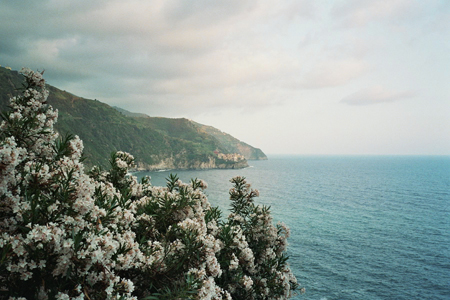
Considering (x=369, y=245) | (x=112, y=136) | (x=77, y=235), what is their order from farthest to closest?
(x=112, y=136) → (x=369, y=245) → (x=77, y=235)

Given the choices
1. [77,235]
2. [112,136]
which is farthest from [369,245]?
[112,136]

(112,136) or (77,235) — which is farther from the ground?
(112,136)

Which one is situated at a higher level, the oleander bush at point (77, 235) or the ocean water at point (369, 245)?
the oleander bush at point (77, 235)

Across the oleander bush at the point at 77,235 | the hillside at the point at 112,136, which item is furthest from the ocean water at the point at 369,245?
the hillside at the point at 112,136

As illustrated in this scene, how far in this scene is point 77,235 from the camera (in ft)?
13.1

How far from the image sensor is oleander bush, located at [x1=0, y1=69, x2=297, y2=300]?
13.0ft

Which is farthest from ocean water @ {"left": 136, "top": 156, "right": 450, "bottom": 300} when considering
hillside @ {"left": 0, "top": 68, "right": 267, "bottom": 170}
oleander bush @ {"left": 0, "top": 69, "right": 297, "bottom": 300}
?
hillside @ {"left": 0, "top": 68, "right": 267, "bottom": 170}

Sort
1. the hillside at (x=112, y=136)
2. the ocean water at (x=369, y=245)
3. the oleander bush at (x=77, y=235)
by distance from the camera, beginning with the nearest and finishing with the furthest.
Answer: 1. the oleander bush at (x=77, y=235)
2. the ocean water at (x=369, y=245)
3. the hillside at (x=112, y=136)

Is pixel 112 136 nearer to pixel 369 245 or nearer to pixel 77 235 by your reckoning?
pixel 369 245

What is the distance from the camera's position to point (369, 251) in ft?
138

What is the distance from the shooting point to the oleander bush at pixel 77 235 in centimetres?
398

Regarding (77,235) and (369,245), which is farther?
(369,245)

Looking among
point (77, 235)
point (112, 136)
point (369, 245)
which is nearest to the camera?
point (77, 235)

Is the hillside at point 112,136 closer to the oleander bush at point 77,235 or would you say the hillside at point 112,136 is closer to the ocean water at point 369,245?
the ocean water at point 369,245
